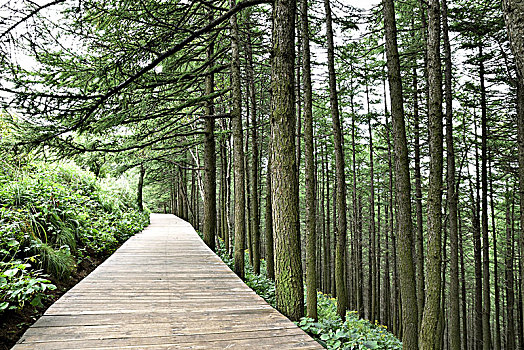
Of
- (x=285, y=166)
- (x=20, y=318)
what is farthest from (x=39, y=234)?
(x=285, y=166)

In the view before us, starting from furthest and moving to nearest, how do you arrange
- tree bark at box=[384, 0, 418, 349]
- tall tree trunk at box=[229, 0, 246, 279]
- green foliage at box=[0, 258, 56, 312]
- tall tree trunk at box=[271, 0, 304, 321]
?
tall tree trunk at box=[229, 0, 246, 279] < tree bark at box=[384, 0, 418, 349] < tall tree trunk at box=[271, 0, 304, 321] < green foliage at box=[0, 258, 56, 312]

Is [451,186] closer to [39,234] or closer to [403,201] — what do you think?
[403,201]

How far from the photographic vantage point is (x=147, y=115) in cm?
697

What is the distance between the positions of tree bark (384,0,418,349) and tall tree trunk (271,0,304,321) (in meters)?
3.34

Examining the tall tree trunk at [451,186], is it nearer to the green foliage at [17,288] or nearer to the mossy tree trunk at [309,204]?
the mossy tree trunk at [309,204]

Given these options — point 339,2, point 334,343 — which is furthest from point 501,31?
point 334,343

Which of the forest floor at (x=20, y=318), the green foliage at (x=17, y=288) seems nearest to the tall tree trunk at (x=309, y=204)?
the forest floor at (x=20, y=318)

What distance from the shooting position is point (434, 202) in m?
5.17

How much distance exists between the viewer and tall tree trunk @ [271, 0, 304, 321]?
4.04 meters

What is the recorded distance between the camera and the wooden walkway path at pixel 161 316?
2779 mm

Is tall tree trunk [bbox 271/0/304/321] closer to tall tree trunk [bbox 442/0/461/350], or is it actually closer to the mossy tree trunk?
the mossy tree trunk

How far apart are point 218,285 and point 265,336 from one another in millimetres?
2085

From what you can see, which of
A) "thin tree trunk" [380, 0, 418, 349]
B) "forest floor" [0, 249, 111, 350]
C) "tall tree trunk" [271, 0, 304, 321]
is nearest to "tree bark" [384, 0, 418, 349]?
"thin tree trunk" [380, 0, 418, 349]

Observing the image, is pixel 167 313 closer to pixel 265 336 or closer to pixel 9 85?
pixel 265 336
